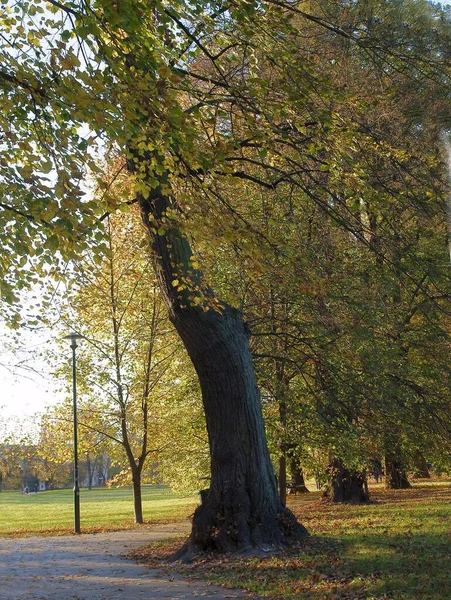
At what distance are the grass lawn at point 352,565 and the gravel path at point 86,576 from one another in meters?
0.46

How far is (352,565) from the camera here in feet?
30.9

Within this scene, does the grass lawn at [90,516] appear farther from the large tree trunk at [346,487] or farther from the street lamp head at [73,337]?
the street lamp head at [73,337]

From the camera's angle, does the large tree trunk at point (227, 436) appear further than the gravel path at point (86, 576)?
Yes

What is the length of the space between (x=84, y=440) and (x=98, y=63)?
1716 centimetres

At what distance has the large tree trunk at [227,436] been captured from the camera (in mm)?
10891

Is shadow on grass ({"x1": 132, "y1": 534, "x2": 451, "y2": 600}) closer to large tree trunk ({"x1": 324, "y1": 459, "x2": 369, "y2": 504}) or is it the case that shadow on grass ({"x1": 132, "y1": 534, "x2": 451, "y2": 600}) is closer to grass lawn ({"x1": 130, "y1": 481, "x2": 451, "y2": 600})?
grass lawn ({"x1": 130, "y1": 481, "x2": 451, "y2": 600})

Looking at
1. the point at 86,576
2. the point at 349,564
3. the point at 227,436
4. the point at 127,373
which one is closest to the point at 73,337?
the point at 127,373

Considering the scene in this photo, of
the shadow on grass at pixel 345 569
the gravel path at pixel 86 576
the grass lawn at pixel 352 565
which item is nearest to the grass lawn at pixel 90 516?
the gravel path at pixel 86 576

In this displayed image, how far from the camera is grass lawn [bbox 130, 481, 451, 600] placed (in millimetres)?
8195

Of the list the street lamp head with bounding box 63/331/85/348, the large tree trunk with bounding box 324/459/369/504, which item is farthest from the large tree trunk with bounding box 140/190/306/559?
the large tree trunk with bounding box 324/459/369/504

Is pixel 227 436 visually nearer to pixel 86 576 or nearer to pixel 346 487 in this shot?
pixel 86 576

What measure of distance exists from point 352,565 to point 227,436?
2736 millimetres

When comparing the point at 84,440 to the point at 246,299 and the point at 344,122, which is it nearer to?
the point at 246,299

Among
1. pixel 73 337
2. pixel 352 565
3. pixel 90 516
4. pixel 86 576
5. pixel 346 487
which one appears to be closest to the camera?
pixel 352 565
